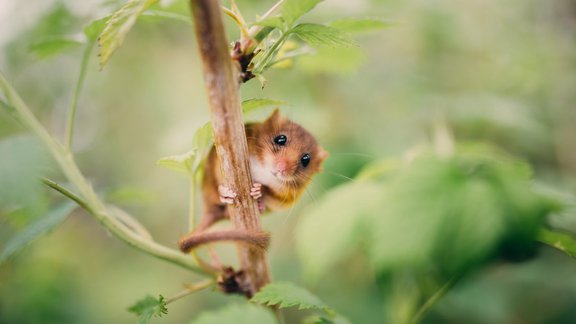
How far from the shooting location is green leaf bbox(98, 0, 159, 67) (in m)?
0.70

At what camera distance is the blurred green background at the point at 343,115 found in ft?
7.38

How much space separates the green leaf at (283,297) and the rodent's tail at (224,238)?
4.5 inches

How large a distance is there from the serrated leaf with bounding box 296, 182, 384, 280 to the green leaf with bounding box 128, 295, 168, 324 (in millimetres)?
592

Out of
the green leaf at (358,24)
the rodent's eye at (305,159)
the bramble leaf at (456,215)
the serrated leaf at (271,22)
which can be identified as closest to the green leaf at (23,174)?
the serrated leaf at (271,22)

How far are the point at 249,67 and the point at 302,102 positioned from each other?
1.67 meters

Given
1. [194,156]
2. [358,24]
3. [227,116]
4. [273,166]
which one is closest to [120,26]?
[227,116]

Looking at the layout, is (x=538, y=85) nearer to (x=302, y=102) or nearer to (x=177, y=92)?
(x=302, y=102)

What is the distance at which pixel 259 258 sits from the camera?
3.32 ft

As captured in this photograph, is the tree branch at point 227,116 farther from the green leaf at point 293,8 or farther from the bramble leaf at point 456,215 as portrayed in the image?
the bramble leaf at point 456,215

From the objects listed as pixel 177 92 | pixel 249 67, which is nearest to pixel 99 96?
A: pixel 177 92

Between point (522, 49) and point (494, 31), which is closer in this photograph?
point (522, 49)

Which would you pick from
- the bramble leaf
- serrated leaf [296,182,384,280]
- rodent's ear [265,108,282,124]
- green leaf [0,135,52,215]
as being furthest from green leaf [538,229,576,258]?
green leaf [0,135,52,215]

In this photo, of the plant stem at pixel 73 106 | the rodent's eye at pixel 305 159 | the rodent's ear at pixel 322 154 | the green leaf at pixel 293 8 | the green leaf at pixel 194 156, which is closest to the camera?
the green leaf at pixel 293 8

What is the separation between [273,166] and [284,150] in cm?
9
